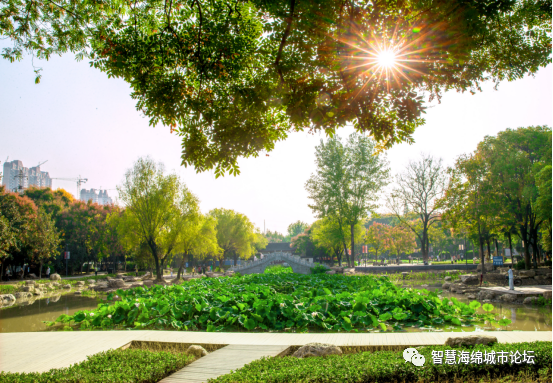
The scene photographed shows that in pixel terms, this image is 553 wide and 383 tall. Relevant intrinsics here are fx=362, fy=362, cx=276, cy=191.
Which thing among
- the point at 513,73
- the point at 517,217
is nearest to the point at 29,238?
the point at 513,73

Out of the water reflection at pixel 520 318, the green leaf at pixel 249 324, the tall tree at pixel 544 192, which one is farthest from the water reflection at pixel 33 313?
the tall tree at pixel 544 192

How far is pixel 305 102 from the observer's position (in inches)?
193

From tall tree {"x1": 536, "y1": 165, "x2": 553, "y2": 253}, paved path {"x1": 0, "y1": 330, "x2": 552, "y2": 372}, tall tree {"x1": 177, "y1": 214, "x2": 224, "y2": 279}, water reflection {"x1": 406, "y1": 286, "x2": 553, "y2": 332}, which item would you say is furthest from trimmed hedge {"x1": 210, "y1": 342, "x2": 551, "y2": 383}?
tall tree {"x1": 177, "y1": 214, "x2": 224, "y2": 279}

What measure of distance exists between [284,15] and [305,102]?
3.62 ft

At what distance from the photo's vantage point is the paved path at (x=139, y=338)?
6.01 meters

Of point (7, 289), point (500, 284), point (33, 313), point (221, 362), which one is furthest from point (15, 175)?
point (500, 284)

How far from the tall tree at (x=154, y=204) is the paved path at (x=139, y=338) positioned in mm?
22429

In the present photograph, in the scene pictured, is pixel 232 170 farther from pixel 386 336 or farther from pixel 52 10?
pixel 52 10

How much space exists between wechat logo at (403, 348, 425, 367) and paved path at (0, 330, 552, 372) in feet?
3.67

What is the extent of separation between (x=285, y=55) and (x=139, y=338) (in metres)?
6.07

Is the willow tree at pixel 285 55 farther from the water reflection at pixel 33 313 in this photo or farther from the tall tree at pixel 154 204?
the tall tree at pixel 154 204

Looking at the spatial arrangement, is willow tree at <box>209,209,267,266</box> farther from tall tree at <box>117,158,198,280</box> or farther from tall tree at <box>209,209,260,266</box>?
tall tree at <box>117,158,198,280</box>

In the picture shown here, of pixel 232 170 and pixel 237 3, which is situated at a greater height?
pixel 237 3

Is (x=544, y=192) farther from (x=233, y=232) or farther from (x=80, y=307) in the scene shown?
(x=233, y=232)
